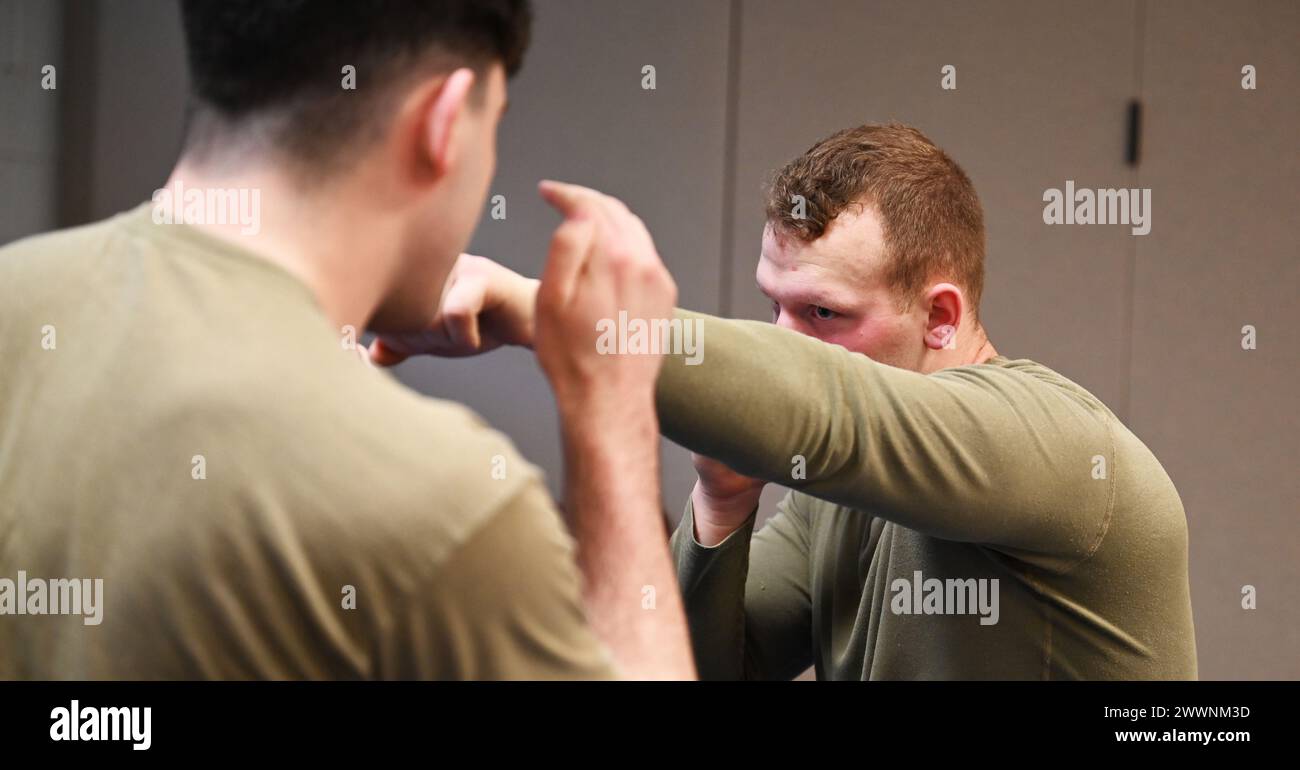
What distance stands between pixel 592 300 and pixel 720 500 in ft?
1.90

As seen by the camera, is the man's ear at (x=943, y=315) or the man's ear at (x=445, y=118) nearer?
the man's ear at (x=445, y=118)

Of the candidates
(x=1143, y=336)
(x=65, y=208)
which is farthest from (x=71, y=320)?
(x=1143, y=336)

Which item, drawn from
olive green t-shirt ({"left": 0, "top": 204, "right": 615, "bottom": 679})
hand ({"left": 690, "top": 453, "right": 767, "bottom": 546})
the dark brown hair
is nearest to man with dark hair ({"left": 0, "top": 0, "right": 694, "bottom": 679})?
olive green t-shirt ({"left": 0, "top": 204, "right": 615, "bottom": 679})

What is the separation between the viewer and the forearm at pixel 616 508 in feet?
2.45

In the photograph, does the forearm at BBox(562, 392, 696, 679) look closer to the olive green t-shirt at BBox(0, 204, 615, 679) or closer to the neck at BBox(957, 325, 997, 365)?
the olive green t-shirt at BBox(0, 204, 615, 679)

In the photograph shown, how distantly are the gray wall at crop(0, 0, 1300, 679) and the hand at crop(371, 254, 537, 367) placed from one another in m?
1.46

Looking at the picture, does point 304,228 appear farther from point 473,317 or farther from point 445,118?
point 473,317

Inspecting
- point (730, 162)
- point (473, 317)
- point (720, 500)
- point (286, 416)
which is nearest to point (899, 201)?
point (720, 500)

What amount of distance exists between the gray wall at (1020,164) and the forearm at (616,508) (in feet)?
5.30

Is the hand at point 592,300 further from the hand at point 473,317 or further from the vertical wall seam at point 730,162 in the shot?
the vertical wall seam at point 730,162

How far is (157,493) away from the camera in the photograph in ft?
1.70

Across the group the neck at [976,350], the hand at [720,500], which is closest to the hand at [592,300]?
the hand at [720,500]
